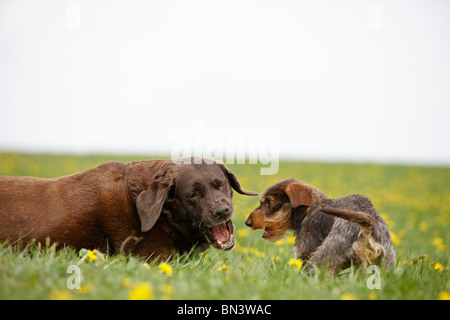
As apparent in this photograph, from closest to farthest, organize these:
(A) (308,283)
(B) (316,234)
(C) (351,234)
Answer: (A) (308,283), (C) (351,234), (B) (316,234)

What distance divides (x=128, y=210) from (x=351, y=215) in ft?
7.06

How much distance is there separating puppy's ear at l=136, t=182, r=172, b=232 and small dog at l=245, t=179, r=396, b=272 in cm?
150

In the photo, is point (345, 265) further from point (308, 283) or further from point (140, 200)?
point (140, 200)

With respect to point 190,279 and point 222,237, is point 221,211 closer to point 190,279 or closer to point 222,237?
point 222,237

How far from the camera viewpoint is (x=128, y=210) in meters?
4.56

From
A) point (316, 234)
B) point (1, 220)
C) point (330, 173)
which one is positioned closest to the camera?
point (1, 220)

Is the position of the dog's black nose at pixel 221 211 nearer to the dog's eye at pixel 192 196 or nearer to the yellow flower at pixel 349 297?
the dog's eye at pixel 192 196

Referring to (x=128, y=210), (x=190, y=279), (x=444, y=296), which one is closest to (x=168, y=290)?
(x=190, y=279)

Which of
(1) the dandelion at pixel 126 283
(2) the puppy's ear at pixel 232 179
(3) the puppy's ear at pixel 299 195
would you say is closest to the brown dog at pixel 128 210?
(2) the puppy's ear at pixel 232 179

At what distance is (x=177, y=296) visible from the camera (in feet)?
10.3

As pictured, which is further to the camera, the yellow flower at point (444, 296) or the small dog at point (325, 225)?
the small dog at point (325, 225)

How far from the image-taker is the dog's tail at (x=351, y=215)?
3950 millimetres
